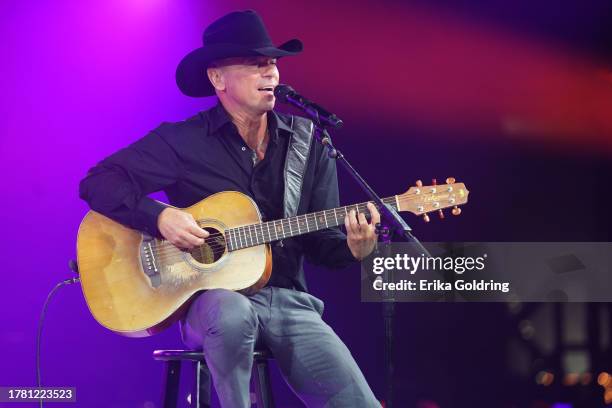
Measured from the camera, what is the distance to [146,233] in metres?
3.49

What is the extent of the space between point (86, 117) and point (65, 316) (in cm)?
118

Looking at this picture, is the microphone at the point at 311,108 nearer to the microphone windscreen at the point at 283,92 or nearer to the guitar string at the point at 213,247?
the microphone windscreen at the point at 283,92

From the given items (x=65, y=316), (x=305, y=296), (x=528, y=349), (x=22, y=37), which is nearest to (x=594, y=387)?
(x=528, y=349)

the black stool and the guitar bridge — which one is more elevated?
the guitar bridge

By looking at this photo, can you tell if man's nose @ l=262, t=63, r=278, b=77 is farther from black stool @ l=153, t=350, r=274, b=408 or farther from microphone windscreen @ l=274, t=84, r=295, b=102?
black stool @ l=153, t=350, r=274, b=408

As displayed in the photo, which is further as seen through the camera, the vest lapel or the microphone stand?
the vest lapel

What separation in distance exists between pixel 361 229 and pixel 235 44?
1028 mm

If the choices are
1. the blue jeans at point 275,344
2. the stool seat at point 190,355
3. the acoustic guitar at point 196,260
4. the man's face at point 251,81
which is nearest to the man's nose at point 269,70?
the man's face at point 251,81

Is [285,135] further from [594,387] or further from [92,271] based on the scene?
[594,387]

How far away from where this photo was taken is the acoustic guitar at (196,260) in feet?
10.7

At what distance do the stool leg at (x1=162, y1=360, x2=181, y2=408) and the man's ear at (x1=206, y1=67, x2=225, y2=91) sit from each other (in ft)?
A: 4.08

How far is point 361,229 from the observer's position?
10.7ft

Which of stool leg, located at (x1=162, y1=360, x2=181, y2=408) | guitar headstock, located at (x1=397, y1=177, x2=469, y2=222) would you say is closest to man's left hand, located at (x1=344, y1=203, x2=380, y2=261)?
guitar headstock, located at (x1=397, y1=177, x2=469, y2=222)

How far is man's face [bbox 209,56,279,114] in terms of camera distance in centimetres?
356
